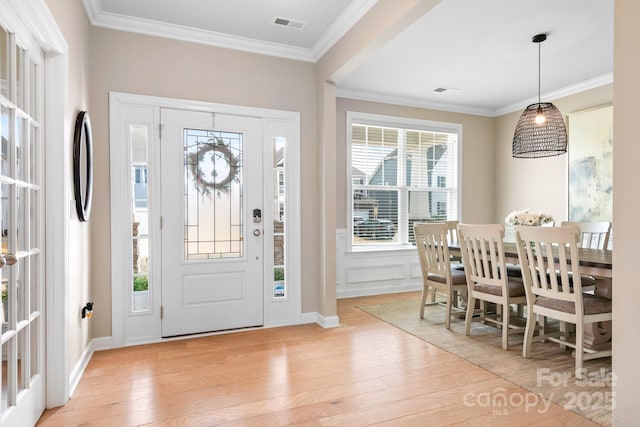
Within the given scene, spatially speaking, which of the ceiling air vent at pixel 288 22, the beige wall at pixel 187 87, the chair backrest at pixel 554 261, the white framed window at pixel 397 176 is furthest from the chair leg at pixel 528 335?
the ceiling air vent at pixel 288 22

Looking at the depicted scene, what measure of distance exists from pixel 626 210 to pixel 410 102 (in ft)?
13.8

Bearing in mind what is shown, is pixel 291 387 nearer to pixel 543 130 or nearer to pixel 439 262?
pixel 439 262

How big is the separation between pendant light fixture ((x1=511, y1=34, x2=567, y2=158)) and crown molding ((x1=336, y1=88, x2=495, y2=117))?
6.51ft

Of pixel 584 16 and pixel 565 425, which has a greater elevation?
pixel 584 16

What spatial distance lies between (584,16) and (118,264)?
436 centimetres

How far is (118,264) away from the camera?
10.4ft

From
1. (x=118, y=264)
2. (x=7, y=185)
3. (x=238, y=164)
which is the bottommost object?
(x=118, y=264)

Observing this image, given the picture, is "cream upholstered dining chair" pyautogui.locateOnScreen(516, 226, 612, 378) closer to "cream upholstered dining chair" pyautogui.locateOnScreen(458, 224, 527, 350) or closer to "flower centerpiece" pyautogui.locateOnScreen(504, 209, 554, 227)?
"cream upholstered dining chair" pyautogui.locateOnScreen(458, 224, 527, 350)

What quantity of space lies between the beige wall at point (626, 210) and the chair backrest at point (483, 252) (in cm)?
147

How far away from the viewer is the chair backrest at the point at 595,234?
3.84m

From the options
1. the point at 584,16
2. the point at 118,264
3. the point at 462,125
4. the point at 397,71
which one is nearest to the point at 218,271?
the point at 118,264

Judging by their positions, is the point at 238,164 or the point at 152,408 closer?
the point at 152,408

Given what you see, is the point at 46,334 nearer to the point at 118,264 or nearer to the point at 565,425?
the point at 118,264

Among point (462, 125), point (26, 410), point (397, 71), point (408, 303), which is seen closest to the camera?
point (26, 410)
